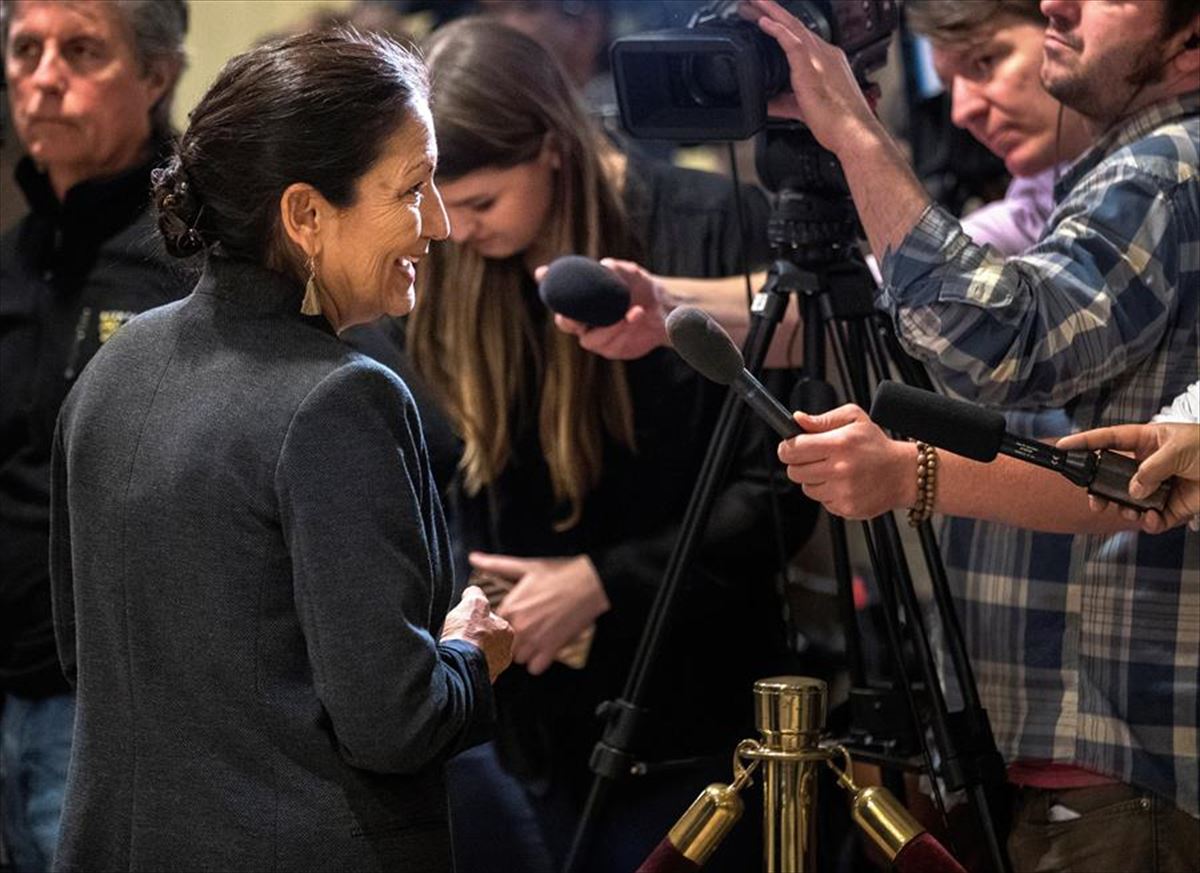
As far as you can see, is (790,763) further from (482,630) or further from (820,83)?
(820,83)

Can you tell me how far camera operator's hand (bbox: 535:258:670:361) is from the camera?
6.65ft

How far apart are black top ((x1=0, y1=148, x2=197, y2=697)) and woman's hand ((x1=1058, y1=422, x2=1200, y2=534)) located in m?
1.23

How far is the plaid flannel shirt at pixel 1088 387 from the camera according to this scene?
64.0 inches

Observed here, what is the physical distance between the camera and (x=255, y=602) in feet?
4.46

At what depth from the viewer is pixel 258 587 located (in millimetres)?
1359

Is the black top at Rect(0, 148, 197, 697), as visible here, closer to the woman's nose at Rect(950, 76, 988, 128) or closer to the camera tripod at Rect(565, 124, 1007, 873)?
the camera tripod at Rect(565, 124, 1007, 873)

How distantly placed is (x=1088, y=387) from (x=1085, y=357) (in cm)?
5

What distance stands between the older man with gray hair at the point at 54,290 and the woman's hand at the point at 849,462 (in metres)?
1.00

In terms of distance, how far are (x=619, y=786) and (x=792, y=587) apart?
1.48 ft

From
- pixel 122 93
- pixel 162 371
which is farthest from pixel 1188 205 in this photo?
pixel 122 93

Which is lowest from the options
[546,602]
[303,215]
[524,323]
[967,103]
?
[546,602]

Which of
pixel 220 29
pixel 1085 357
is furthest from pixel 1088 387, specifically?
pixel 220 29

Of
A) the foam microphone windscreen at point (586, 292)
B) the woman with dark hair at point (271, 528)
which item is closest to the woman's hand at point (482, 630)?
the woman with dark hair at point (271, 528)

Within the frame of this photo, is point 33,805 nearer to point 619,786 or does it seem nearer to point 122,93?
point 619,786
